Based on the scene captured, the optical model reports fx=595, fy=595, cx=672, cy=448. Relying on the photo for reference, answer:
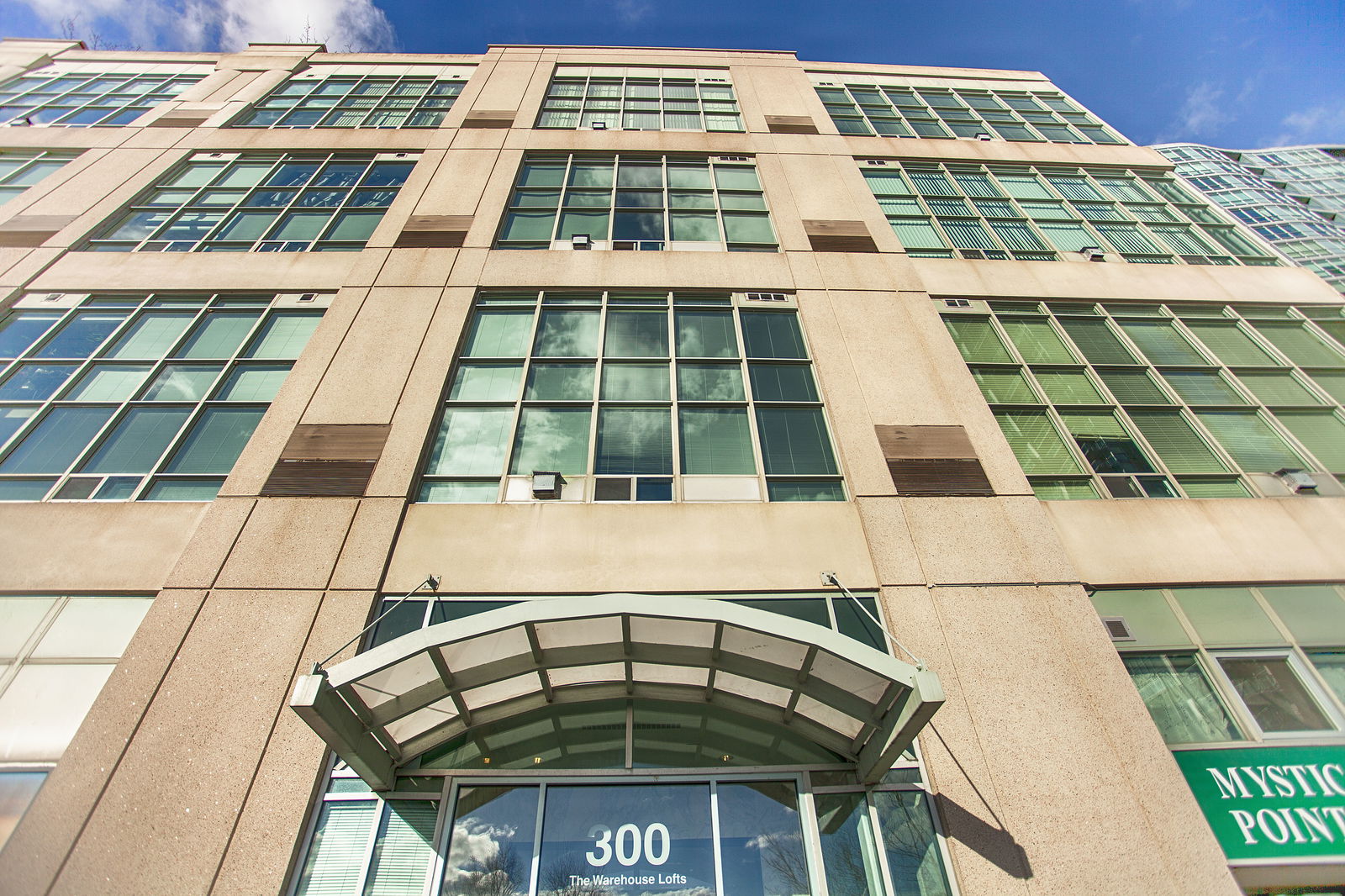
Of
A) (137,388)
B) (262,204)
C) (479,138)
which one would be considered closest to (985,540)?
(137,388)

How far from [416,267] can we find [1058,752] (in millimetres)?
13940

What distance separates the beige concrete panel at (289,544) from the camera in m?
8.33

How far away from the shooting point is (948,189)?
1702cm

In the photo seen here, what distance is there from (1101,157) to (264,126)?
25.9 m

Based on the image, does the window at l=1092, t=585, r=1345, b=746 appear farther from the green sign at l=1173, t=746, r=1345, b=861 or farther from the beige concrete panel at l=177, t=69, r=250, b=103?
the beige concrete panel at l=177, t=69, r=250, b=103

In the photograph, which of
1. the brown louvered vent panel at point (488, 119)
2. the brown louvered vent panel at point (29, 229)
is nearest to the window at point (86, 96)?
the brown louvered vent panel at point (29, 229)

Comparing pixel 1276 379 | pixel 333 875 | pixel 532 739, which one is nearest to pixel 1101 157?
pixel 1276 379

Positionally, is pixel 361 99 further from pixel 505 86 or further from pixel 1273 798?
pixel 1273 798

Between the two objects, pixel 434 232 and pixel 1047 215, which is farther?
pixel 1047 215

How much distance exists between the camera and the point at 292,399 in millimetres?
10477

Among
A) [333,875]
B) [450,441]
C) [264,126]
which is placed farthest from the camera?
[264,126]

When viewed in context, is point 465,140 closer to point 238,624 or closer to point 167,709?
point 238,624

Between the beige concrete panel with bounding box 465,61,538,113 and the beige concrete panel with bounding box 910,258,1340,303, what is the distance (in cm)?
1336

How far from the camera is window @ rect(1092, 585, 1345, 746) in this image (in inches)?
320
